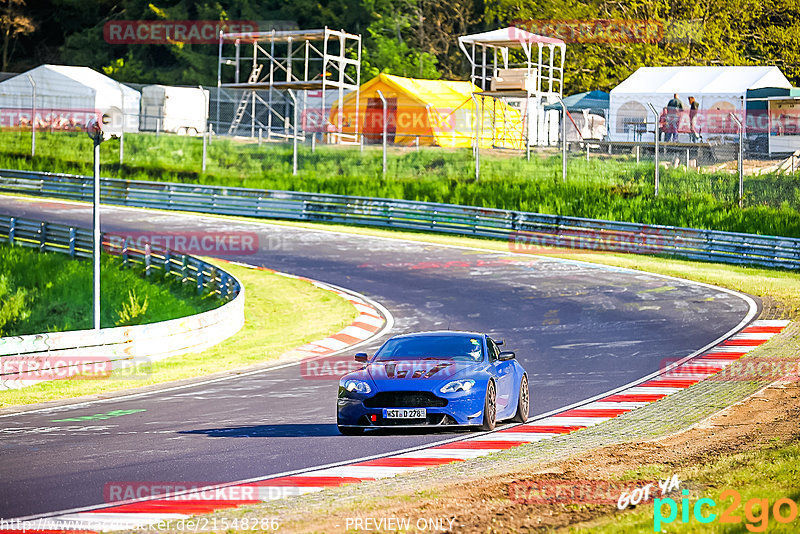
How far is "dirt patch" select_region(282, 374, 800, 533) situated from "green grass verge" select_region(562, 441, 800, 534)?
0.22 m

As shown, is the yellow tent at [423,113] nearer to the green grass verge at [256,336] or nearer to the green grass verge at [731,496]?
the green grass verge at [256,336]

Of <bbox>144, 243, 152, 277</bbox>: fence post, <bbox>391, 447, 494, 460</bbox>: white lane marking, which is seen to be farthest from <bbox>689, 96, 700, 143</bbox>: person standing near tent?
<bbox>391, 447, 494, 460</bbox>: white lane marking

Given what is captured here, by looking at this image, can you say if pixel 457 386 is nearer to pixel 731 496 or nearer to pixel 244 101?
pixel 731 496

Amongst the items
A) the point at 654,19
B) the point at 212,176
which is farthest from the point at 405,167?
the point at 654,19

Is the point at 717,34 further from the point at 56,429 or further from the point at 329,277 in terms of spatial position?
the point at 56,429

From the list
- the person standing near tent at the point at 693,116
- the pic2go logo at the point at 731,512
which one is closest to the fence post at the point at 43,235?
the person standing near tent at the point at 693,116

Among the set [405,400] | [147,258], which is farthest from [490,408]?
[147,258]

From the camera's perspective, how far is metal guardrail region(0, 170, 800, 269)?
101 ft

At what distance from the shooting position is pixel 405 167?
1620 inches

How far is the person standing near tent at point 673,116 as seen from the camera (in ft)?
136

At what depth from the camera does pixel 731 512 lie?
8.09m

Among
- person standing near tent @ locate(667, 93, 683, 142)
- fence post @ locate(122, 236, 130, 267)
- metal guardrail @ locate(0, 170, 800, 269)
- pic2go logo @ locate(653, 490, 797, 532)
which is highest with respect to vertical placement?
person standing near tent @ locate(667, 93, 683, 142)

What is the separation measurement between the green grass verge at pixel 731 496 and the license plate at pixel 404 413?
9.12ft

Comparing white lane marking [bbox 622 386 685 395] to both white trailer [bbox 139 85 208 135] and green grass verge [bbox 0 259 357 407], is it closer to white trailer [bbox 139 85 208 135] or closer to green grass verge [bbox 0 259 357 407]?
green grass verge [bbox 0 259 357 407]
